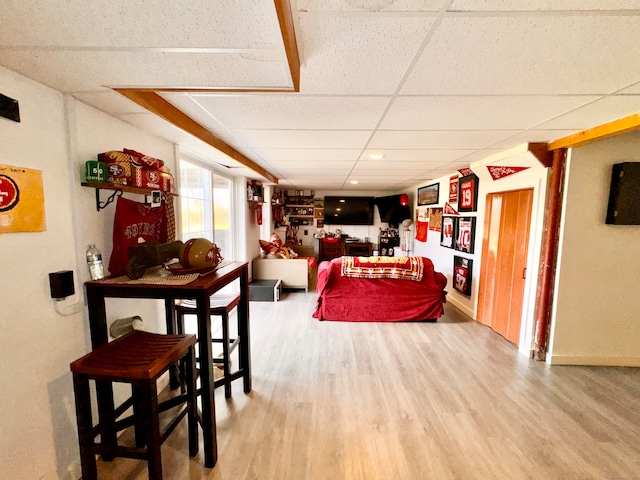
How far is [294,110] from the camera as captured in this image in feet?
5.18

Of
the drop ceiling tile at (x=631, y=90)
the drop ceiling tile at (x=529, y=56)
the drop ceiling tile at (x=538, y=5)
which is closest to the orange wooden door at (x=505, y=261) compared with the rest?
the drop ceiling tile at (x=631, y=90)

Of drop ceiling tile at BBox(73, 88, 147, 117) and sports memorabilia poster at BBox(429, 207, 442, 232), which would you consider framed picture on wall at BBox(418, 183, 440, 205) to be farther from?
drop ceiling tile at BBox(73, 88, 147, 117)

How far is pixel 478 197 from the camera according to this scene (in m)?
3.33

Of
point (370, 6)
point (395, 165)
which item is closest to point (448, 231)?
point (395, 165)

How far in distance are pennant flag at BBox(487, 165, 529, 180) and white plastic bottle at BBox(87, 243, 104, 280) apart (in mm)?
3532

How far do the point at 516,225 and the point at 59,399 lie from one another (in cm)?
383

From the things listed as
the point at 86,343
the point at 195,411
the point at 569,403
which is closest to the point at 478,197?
the point at 569,403

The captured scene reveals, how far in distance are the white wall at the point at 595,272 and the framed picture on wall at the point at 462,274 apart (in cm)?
120

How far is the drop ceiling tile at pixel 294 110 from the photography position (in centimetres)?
142

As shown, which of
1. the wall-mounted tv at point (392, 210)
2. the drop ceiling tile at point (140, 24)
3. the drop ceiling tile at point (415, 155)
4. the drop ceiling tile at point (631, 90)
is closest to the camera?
the drop ceiling tile at point (140, 24)

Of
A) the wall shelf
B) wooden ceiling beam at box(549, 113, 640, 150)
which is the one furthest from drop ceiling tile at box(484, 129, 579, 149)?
the wall shelf

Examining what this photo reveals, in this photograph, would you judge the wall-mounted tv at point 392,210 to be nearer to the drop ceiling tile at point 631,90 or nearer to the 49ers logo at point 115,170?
the drop ceiling tile at point 631,90

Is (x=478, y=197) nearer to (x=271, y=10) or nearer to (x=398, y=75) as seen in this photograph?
(x=398, y=75)

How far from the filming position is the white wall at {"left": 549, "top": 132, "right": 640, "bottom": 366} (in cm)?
218
